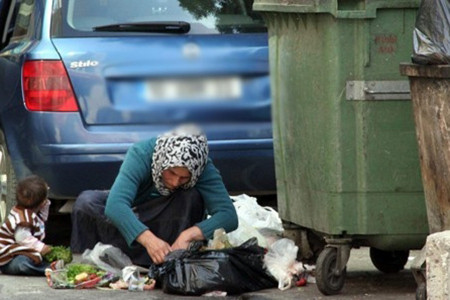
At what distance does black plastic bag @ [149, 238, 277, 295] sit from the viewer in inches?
276

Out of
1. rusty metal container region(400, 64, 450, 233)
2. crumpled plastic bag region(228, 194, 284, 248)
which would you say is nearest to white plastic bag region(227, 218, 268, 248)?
crumpled plastic bag region(228, 194, 284, 248)

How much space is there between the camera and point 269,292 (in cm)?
714

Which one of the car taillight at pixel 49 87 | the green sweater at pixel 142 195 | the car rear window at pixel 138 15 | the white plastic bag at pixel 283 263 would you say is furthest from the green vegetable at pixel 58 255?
the car rear window at pixel 138 15

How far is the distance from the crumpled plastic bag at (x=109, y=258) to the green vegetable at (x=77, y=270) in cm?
5

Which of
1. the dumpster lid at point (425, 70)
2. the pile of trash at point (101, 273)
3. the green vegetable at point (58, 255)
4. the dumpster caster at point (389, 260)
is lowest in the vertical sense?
the dumpster caster at point (389, 260)

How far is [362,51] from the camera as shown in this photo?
6.75 metres

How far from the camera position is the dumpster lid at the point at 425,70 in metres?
6.26

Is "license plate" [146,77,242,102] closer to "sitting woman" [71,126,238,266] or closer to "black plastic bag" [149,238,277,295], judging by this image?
"sitting woman" [71,126,238,266]

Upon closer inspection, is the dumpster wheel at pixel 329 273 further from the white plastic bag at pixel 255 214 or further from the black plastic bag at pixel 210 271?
the white plastic bag at pixel 255 214

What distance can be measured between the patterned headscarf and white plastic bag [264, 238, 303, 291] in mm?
527

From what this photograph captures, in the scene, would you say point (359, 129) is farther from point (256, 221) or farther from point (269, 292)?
point (256, 221)

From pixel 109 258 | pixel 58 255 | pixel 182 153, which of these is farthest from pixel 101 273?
pixel 182 153

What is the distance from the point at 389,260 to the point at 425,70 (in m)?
1.66

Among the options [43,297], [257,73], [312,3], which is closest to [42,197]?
[43,297]
